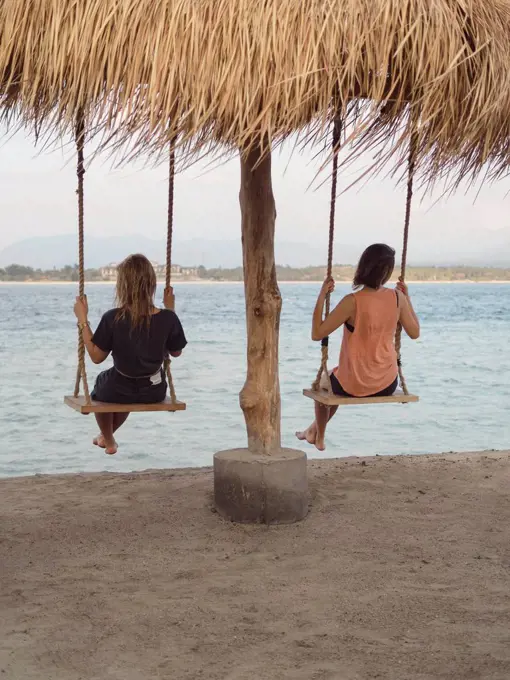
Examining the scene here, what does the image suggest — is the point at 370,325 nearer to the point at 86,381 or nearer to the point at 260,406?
the point at 260,406

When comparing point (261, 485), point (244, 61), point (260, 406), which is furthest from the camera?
point (260, 406)

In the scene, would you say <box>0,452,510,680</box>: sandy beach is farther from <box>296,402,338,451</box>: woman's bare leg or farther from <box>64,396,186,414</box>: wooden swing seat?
<box>64,396,186,414</box>: wooden swing seat

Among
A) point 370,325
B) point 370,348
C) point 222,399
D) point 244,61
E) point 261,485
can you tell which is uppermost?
point 244,61

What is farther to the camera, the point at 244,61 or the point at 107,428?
the point at 107,428

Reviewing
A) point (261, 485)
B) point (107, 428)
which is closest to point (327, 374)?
point (261, 485)

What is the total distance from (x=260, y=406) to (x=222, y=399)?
14024 millimetres

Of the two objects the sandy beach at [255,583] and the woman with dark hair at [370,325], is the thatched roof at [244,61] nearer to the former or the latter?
the woman with dark hair at [370,325]

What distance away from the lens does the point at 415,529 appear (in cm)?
466

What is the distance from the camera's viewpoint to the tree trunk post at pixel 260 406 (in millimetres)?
4398

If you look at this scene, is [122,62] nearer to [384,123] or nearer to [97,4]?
[97,4]

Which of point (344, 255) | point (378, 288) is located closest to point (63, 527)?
point (378, 288)

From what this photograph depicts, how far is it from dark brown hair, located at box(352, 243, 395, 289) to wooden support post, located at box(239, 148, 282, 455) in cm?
48

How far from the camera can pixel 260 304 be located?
4465 millimetres

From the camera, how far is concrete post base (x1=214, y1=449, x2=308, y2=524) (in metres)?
4.38
